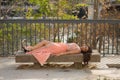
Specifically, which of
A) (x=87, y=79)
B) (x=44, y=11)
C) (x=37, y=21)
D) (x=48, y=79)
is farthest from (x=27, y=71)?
(x=44, y=11)

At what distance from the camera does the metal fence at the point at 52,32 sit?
11.6m

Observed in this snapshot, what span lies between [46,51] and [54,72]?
26.5 inches

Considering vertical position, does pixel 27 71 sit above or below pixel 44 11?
below

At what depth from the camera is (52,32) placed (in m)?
12.8

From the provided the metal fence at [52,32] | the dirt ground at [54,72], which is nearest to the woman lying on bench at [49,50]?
the dirt ground at [54,72]

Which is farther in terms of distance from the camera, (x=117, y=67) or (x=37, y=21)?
(x=37, y=21)

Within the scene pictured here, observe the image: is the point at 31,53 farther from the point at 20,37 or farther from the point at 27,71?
the point at 20,37

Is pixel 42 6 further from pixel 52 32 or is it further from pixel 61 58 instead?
pixel 61 58

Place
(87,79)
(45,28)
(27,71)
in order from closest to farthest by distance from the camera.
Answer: (87,79) → (27,71) → (45,28)

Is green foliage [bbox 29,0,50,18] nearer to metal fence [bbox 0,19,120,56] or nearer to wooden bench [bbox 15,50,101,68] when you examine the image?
metal fence [bbox 0,19,120,56]

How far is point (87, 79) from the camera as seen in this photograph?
826 cm

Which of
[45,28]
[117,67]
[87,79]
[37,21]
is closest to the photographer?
[87,79]

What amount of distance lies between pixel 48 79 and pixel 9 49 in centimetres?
411

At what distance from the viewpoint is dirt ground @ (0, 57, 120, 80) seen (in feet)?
27.9
